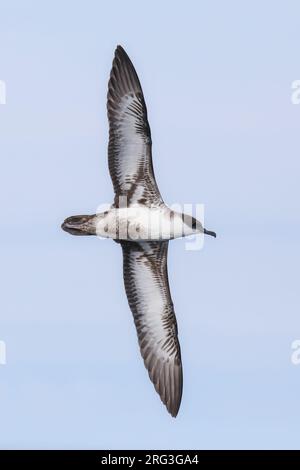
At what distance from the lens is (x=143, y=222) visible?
29312mm

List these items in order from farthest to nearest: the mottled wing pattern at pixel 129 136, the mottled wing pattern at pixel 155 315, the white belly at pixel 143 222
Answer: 1. the mottled wing pattern at pixel 155 315
2. the white belly at pixel 143 222
3. the mottled wing pattern at pixel 129 136

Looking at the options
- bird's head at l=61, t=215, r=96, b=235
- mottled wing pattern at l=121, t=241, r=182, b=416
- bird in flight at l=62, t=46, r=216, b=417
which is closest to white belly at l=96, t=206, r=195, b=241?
bird in flight at l=62, t=46, r=216, b=417

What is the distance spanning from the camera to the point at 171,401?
31.1 m

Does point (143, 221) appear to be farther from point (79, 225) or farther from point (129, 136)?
point (129, 136)

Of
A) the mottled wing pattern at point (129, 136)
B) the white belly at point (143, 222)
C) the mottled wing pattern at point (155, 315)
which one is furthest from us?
the mottled wing pattern at point (155, 315)

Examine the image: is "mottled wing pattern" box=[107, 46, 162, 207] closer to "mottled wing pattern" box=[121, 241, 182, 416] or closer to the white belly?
the white belly

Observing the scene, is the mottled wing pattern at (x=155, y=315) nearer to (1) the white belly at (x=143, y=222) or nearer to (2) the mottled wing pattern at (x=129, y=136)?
(1) the white belly at (x=143, y=222)

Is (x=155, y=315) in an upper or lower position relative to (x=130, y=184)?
lower

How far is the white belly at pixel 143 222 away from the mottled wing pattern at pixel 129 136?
0.22m

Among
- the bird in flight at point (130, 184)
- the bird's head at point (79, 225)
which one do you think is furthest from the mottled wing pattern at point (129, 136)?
the bird's head at point (79, 225)

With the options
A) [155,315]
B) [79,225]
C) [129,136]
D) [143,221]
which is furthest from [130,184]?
[155,315]

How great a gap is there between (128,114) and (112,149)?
81 cm

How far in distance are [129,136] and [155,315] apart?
4541 millimetres

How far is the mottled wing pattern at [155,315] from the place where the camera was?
30.8 metres
